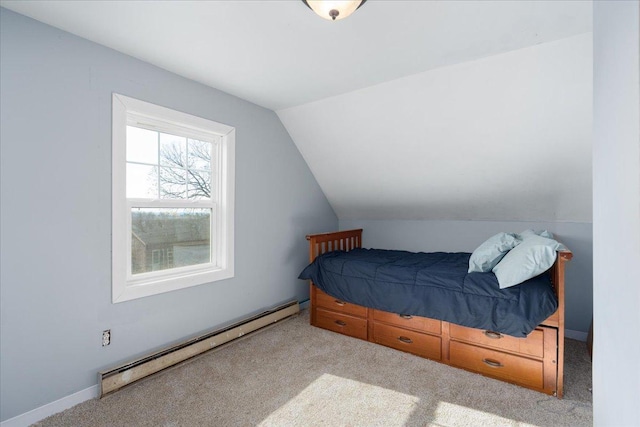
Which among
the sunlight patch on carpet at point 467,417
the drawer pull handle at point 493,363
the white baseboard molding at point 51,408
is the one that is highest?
the drawer pull handle at point 493,363

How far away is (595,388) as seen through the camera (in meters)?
1.00

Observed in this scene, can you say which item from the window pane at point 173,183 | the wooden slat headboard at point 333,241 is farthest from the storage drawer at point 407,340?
the window pane at point 173,183

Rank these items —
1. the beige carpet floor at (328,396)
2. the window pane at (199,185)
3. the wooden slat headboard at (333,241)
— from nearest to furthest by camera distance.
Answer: the beige carpet floor at (328,396) < the window pane at (199,185) < the wooden slat headboard at (333,241)

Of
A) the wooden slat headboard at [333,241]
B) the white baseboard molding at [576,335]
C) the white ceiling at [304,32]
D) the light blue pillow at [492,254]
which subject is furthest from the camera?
the wooden slat headboard at [333,241]

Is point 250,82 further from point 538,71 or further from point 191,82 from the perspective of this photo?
point 538,71

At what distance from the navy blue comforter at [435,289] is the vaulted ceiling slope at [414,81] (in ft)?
2.89

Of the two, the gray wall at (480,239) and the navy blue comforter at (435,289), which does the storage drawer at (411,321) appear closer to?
the navy blue comforter at (435,289)

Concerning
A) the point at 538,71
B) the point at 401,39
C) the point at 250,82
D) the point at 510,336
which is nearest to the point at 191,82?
the point at 250,82

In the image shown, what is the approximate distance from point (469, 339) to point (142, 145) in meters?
2.85

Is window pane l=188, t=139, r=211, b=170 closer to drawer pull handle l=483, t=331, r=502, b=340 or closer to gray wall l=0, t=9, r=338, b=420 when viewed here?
gray wall l=0, t=9, r=338, b=420

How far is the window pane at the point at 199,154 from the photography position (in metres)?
2.63

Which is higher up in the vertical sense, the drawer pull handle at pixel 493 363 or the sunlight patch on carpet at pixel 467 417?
the drawer pull handle at pixel 493 363

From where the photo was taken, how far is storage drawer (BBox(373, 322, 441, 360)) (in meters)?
2.45

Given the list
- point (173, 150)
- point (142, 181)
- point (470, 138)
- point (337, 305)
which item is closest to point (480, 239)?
point (470, 138)
